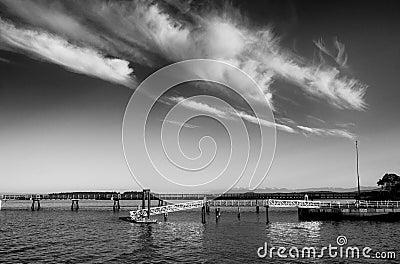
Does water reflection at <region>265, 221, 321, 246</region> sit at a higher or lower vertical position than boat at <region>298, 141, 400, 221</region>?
lower

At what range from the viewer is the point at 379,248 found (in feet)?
147

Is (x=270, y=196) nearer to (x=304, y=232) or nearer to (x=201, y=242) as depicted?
(x=304, y=232)

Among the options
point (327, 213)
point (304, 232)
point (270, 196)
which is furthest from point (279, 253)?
point (270, 196)

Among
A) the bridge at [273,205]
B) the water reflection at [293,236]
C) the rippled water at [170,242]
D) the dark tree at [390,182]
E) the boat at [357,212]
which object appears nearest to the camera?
the rippled water at [170,242]

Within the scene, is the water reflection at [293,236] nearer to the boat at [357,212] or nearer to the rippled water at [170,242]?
the rippled water at [170,242]

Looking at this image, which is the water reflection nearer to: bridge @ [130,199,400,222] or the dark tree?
bridge @ [130,199,400,222]

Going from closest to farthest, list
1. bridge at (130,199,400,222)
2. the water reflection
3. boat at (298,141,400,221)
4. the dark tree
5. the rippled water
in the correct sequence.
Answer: the rippled water → the water reflection → bridge at (130,199,400,222) → boat at (298,141,400,221) → the dark tree

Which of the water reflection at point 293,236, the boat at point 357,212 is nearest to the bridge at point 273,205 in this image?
the boat at point 357,212

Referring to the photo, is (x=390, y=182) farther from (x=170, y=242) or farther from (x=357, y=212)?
(x=170, y=242)

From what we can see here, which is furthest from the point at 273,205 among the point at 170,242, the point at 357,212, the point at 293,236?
the point at 170,242

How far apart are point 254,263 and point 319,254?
30.9ft

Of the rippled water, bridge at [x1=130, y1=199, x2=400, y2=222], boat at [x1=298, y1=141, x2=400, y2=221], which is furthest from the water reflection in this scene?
boat at [x1=298, y1=141, x2=400, y2=221]

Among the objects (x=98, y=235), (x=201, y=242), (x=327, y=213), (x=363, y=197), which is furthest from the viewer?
(x=363, y=197)

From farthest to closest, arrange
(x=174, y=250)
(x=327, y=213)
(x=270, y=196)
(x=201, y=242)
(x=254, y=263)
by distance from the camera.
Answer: (x=270, y=196), (x=327, y=213), (x=201, y=242), (x=174, y=250), (x=254, y=263)
